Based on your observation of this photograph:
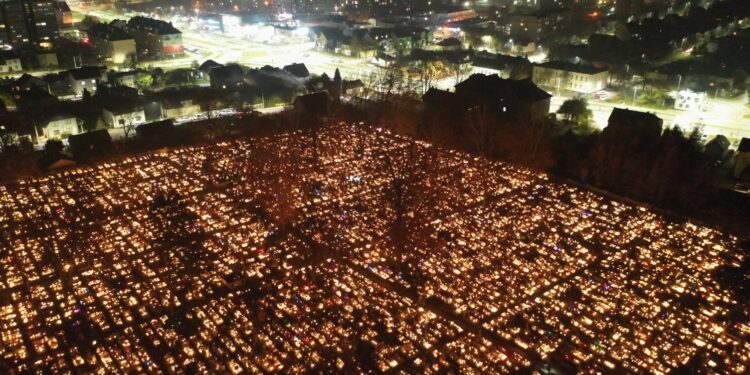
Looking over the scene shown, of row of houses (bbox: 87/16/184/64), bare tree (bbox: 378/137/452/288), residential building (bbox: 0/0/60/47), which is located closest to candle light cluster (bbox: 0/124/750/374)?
bare tree (bbox: 378/137/452/288)

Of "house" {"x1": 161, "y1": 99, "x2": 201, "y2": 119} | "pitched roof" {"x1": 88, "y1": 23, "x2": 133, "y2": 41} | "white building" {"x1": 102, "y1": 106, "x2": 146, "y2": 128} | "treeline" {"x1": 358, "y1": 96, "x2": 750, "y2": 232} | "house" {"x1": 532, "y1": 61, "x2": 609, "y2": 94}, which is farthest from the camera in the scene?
"pitched roof" {"x1": 88, "y1": 23, "x2": 133, "y2": 41}

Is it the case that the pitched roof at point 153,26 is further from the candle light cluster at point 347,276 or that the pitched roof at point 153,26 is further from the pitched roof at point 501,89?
the pitched roof at point 501,89

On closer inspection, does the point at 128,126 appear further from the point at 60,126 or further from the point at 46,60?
the point at 46,60

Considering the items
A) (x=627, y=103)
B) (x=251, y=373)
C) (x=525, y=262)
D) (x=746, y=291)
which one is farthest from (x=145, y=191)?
(x=627, y=103)

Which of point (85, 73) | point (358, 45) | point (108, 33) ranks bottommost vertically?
point (85, 73)

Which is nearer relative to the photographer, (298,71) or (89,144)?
(89,144)

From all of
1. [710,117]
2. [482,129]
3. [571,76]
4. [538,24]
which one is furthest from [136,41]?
[710,117]

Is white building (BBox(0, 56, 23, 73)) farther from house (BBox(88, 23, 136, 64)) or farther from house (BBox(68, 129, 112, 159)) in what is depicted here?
house (BBox(68, 129, 112, 159))

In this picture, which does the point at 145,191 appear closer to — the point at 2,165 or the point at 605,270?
the point at 2,165

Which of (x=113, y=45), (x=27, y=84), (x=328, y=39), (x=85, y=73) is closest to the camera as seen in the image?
(x=27, y=84)
